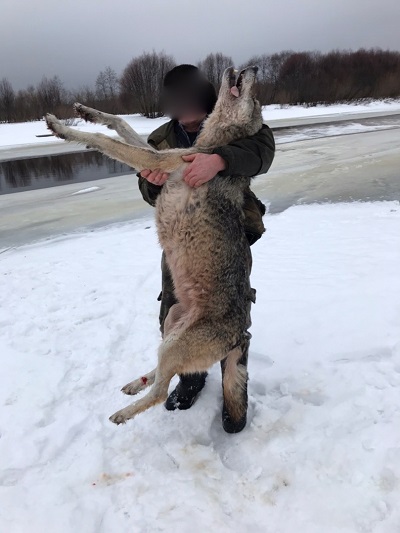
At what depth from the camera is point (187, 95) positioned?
9.30 ft

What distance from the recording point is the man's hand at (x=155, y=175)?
2821 mm

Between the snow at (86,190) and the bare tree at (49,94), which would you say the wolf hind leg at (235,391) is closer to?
the snow at (86,190)

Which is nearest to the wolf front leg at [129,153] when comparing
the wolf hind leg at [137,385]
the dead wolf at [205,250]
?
the dead wolf at [205,250]

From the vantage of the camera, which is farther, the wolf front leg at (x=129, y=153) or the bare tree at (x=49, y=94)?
the bare tree at (x=49, y=94)

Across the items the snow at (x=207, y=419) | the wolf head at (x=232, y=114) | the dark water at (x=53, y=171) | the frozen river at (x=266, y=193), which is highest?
the wolf head at (x=232, y=114)

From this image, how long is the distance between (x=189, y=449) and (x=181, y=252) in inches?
53.9

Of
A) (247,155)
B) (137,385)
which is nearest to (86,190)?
(137,385)

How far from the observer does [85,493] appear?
7.70ft

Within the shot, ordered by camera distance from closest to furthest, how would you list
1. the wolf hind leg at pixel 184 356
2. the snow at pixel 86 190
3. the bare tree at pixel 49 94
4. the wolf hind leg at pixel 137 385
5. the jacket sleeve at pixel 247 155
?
the jacket sleeve at pixel 247 155 → the wolf hind leg at pixel 184 356 → the wolf hind leg at pixel 137 385 → the snow at pixel 86 190 → the bare tree at pixel 49 94

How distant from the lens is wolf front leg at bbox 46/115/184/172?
278 cm

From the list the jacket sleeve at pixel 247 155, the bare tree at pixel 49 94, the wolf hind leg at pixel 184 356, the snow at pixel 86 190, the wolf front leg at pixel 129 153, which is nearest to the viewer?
the jacket sleeve at pixel 247 155

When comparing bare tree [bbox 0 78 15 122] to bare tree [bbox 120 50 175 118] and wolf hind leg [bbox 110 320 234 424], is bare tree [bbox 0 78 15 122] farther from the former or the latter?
wolf hind leg [bbox 110 320 234 424]

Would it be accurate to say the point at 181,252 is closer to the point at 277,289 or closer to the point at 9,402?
the point at 9,402

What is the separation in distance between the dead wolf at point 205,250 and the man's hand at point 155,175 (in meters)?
0.03
